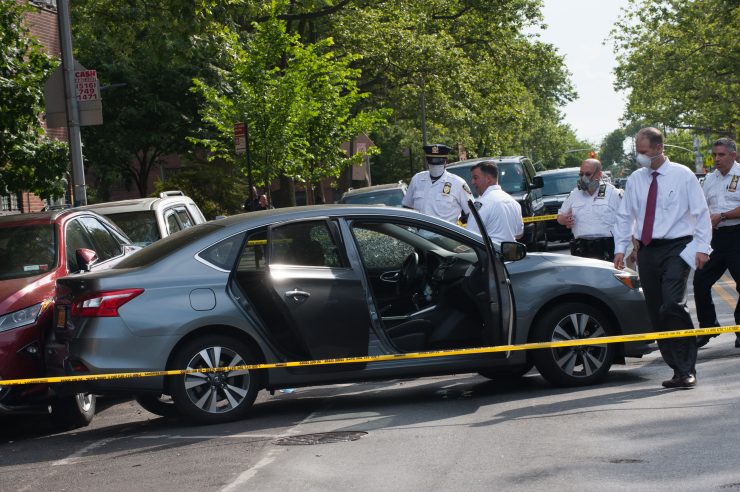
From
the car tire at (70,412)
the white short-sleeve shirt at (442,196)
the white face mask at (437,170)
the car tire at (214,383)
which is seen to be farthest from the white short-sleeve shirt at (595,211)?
the car tire at (70,412)

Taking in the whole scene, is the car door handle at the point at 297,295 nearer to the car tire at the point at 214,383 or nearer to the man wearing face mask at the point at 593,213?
the car tire at the point at 214,383

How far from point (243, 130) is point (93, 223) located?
13990mm

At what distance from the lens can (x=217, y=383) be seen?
8789mm

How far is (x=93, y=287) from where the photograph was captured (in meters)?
8.62

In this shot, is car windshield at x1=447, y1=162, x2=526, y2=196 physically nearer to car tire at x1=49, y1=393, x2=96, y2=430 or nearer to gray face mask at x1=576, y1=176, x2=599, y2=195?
gray face mask at x1=576, y1=176, x2=599, y2=195

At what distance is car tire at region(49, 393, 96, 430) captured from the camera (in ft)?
31.4

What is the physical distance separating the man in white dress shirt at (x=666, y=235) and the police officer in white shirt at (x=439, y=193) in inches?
126

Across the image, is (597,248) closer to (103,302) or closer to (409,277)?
(409,277)

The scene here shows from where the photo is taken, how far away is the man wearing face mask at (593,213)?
12.6 metres

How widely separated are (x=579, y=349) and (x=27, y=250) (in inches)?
178

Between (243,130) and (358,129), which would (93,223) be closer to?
(243,130)

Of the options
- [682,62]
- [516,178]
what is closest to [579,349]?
[516,178]

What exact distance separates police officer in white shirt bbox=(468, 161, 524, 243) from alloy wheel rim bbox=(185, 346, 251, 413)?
10.2 ft

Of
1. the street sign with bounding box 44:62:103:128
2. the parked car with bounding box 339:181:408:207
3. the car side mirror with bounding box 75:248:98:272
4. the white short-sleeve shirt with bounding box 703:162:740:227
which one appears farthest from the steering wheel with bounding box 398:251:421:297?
the parked car with bounding box 339:181:408:207
